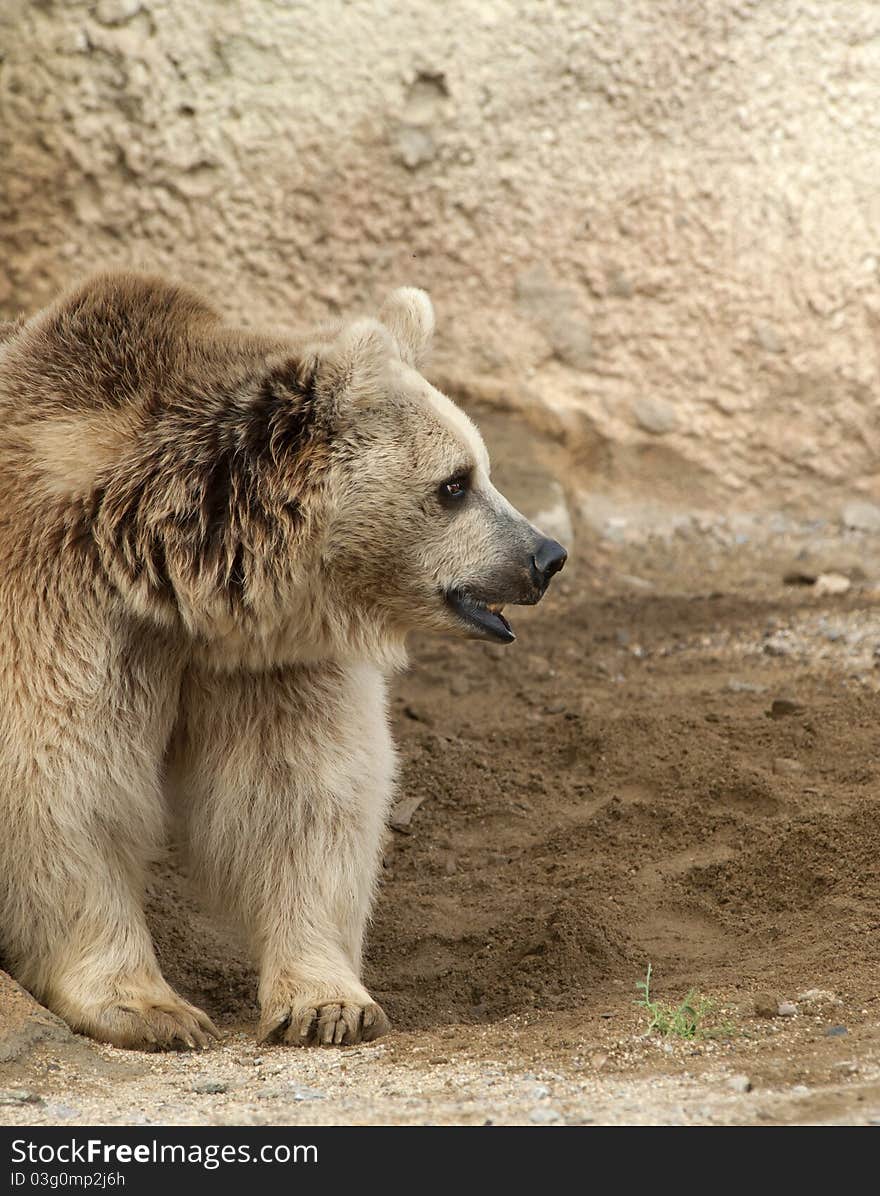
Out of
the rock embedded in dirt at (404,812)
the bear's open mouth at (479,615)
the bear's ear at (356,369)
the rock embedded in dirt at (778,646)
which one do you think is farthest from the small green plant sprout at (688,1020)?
the rock embedded in dirt at (778,646)

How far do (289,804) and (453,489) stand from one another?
0.99 m

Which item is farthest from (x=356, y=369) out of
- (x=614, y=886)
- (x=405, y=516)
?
(x=614, y=886)

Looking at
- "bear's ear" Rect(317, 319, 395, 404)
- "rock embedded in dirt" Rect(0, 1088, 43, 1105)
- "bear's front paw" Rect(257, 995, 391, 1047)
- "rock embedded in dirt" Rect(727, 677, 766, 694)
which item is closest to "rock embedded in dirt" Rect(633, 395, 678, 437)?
"rock embedded in dirt" Rect(727, 677, 766, 694)

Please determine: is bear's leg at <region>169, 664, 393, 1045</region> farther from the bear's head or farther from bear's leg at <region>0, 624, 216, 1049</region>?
the bear's head

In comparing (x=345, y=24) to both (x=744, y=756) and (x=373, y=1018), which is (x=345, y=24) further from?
(x=373, y=1018)

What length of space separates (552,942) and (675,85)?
5.33m

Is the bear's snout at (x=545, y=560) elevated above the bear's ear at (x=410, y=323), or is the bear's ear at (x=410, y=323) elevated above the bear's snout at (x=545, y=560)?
the bear's ear at (x=410, y=323)

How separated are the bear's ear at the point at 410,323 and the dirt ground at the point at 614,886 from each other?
185cm

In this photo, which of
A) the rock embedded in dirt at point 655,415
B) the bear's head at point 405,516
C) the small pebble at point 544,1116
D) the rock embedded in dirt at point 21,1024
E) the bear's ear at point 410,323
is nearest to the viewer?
the small pebble at point 544,1116

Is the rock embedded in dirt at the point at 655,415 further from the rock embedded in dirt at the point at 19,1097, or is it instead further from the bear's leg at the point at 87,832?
the rock embedded in dirt at the point at 19,1097

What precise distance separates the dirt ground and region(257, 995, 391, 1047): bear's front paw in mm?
92

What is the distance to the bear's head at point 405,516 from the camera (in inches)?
162

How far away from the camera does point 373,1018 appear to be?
4133 mm

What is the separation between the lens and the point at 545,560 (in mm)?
4293
